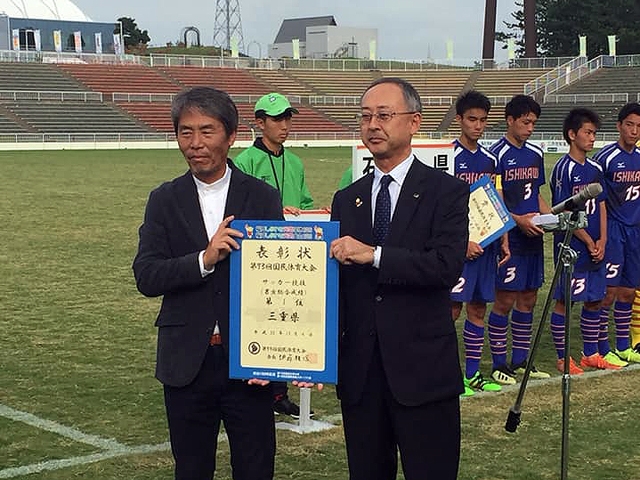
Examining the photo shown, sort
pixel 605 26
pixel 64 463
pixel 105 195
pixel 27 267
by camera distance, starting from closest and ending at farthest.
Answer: pixel 64 463
pixel 27 267
pixel 105 195
pixel 605 26

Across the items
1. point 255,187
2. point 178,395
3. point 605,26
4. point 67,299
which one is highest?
point 605,26

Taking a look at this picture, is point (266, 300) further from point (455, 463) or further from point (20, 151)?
point (20, 151)

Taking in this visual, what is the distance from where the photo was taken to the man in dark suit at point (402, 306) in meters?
3.38

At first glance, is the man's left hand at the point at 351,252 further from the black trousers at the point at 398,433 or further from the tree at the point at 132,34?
the tree at the point at 132,34

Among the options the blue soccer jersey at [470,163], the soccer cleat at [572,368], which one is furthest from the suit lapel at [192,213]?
the soccer cleat at [572,368]

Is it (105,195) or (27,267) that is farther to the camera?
(105,195)

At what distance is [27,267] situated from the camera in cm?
1223

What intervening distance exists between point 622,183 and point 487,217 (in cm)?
191

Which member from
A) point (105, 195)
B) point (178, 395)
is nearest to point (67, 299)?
point (178, 395)

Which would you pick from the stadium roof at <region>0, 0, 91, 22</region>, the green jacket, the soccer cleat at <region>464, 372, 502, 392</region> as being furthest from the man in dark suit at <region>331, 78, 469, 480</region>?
the stadium roof at <region>0, 0, 91, 22</region>

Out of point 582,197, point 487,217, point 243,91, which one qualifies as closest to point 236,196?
point 582,197

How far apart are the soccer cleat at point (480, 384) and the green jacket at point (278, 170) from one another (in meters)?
1.80

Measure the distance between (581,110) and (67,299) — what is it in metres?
5.95

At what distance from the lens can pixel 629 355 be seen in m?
7.87
